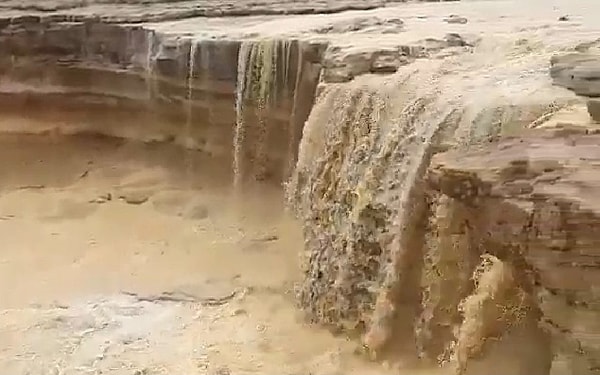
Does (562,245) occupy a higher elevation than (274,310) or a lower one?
higher

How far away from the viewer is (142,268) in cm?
383

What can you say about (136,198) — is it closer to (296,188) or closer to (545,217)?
(296,188)

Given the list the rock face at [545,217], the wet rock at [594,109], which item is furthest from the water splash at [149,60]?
the wet rock at [594,109]

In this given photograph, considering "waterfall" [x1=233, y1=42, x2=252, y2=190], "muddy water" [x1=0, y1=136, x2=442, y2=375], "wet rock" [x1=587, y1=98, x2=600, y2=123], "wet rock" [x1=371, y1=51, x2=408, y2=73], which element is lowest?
"muddy water" [x1=0, y1=136, x2=442, y2=375]

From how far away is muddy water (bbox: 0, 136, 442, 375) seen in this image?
3.04 meters

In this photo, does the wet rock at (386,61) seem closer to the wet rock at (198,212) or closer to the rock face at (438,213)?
the rock face at (438,213)

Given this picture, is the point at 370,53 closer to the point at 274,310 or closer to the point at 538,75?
the point at 538,75

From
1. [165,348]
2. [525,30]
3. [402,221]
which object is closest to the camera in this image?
[402,221]

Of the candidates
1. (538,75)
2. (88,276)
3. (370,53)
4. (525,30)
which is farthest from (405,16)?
(88,276)

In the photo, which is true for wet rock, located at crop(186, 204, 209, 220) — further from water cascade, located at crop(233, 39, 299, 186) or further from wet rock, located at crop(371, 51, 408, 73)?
wet rock, located at crop(371, 51, 408, 73)

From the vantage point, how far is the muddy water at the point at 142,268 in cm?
304

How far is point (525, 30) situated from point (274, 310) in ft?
5.31

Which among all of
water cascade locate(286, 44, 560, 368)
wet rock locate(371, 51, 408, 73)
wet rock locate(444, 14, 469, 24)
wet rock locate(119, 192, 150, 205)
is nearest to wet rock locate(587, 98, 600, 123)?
water cascade locate(286, 44, 560, 368)

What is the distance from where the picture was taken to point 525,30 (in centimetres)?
363
